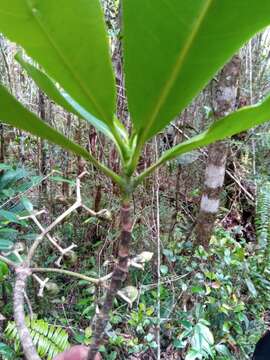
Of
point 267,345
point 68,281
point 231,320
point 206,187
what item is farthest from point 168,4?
point 68,281

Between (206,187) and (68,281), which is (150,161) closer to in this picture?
(206,187)

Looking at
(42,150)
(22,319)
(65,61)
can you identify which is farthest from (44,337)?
(65,61)

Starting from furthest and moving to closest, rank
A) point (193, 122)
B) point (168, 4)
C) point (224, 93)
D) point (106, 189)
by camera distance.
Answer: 1. point (193, 122)
2. point (106, 189)
3. point (224, 93)
4. point (168, 4)

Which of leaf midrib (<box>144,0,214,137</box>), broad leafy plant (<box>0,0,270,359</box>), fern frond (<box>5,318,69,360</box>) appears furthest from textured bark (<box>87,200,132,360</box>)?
fern frond (<box>5,318,69,360</box>)

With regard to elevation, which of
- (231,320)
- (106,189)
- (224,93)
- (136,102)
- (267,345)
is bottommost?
(231,320)

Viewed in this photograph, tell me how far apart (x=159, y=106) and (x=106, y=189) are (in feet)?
5.31

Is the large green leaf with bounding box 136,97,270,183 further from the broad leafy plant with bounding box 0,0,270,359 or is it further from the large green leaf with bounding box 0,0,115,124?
the large green leaf with bounding box 0,0,115,124

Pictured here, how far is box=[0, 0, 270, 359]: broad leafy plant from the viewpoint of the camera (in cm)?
43

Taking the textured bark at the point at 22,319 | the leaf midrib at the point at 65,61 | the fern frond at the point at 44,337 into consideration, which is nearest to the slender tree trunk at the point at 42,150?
the fern frond at the point at 44,337

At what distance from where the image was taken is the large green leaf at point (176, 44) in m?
0.43

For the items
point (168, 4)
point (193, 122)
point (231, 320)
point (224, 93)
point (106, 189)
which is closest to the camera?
point (168, 4)

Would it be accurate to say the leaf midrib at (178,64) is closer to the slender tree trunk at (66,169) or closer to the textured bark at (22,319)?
the textured bark at (22,319)

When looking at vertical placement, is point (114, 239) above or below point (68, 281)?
above

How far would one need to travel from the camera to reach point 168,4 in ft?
1.38
